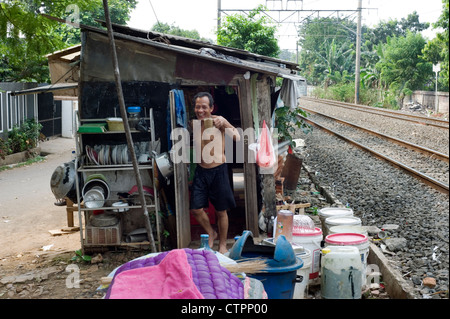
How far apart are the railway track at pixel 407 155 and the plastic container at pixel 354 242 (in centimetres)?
449

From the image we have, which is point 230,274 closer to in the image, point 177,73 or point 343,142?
point 177,73

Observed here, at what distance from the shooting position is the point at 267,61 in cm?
1128

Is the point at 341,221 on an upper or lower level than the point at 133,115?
lower

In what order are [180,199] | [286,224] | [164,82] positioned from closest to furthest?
[286,224] → [180,199] → [164,82]

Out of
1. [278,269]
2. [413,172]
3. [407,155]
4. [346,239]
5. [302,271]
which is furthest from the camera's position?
[407,155]

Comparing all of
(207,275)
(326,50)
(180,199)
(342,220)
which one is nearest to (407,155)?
(342,220)

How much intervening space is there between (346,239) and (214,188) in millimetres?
1902

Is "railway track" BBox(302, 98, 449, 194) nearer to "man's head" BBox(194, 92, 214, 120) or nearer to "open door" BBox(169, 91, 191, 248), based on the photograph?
"open door" BBox(169, 91, 191, 248)

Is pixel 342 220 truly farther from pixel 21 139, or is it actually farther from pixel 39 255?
pixel 21 139

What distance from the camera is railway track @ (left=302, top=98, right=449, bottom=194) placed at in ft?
36.0

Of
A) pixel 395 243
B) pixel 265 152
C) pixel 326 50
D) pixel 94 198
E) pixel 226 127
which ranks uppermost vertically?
pixel 326 50

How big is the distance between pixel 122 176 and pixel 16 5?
2.72 m

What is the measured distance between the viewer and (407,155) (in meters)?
14.2
